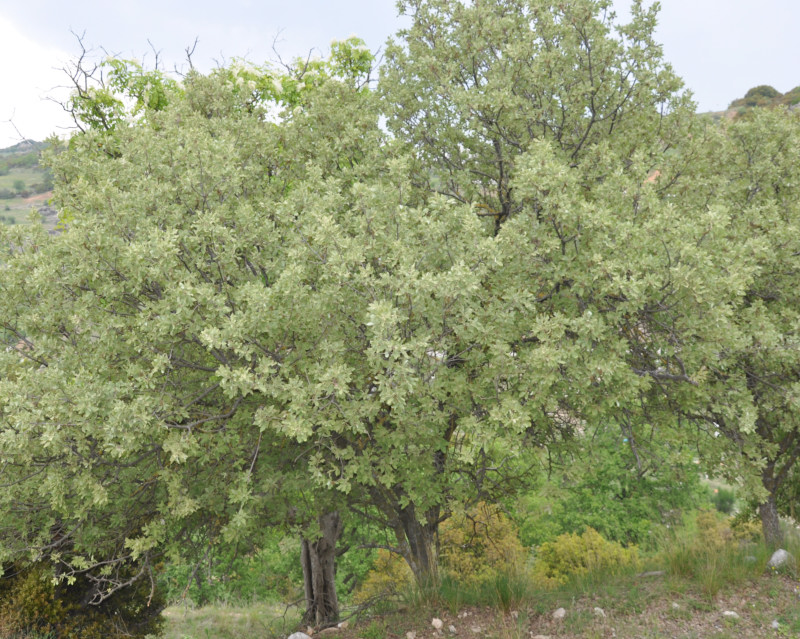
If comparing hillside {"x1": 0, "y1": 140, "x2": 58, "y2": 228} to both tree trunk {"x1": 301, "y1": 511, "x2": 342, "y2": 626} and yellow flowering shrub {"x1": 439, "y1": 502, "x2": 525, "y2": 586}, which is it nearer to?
Answer: tree trunk {"x1": 301, "y1": 511, "x2": 342, "y2": 626}

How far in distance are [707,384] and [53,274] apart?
30.9 ft

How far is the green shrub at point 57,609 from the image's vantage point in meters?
11.4

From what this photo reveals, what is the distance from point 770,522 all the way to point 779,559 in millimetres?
1244

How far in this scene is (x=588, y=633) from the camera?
8312 millimetres

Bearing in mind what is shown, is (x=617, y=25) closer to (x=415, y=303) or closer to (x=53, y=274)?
(x=415, y=303)

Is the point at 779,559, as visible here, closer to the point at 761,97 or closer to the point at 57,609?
the point at 57,609

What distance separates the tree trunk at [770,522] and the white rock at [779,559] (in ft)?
2.38

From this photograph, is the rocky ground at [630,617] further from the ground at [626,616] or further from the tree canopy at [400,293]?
the tree canopy at [400,293]

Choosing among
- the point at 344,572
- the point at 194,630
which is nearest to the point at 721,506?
the point at 344,572

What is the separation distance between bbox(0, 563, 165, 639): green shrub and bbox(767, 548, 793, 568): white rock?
11.3 m

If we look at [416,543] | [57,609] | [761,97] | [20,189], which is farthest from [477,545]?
[20,189]

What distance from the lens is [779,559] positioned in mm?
9969

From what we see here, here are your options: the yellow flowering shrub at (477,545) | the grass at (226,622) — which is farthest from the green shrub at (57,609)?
the yellow flowering shrub at (477,545)

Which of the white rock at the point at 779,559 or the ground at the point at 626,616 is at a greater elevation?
the white rock at the point at 779,559
